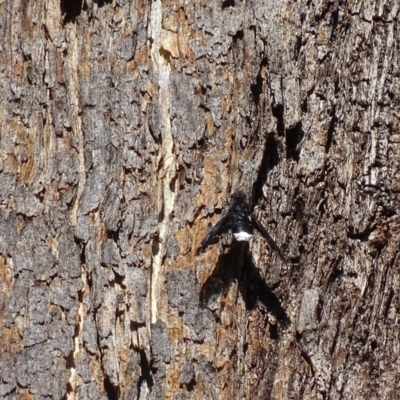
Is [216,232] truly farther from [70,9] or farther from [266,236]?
[70,9]

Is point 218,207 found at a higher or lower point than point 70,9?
lower

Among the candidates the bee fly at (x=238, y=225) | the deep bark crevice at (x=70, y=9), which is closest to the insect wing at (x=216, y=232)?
the bee fly at (x=238, y=225)

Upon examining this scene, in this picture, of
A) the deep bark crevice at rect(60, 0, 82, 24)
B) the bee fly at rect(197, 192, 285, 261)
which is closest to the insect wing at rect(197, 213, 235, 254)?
the bee fly at rect(197, 192, 285, 261)

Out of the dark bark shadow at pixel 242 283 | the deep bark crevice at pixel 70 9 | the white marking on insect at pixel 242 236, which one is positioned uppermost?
the deep bark crevice at pixel 70 9

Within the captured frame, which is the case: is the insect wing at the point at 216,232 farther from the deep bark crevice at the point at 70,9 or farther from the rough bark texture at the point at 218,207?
the deep bark crevice at the point at 70,9

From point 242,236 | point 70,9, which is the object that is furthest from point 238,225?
point 70,9

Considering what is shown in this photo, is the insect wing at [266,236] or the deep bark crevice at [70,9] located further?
the deep bark crevice at [70,9]

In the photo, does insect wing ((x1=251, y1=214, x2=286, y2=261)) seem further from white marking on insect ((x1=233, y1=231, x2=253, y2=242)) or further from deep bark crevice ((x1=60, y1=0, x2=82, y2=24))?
deep bark crevice ((x1=60, y1=0, x2=82, y2=24))
